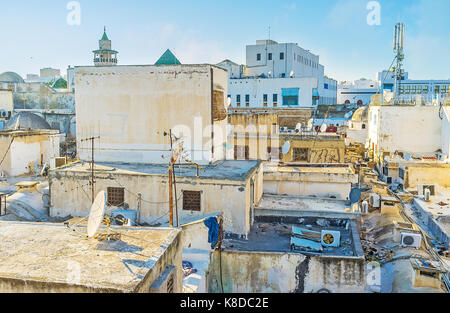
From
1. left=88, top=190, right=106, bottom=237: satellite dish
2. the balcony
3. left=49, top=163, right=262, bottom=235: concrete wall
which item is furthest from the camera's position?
the balcony

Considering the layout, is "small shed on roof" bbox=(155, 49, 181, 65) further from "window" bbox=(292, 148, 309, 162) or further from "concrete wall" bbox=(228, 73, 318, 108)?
"window" bbox=(292, 148, 309, 162)

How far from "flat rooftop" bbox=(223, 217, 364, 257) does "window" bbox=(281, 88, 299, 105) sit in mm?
25304

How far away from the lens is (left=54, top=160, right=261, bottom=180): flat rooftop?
15477mm

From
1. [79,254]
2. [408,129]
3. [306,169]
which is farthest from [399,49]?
[79,254]

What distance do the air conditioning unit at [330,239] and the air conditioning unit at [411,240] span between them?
9.42 ft

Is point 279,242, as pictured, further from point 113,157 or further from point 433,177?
point 433,177

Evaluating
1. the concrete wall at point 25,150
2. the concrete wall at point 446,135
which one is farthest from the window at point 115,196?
the concrete wall at point 446,135

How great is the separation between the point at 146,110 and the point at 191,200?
5.03 m

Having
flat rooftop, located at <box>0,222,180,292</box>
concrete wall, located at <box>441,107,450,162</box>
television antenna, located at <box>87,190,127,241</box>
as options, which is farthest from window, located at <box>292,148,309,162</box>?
television antenna, located at <box>87,190,127,241</box>

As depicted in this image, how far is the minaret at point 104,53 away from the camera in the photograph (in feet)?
173

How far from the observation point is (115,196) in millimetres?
15914

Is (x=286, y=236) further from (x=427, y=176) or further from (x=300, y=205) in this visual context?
(x=427, y=176)

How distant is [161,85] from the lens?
17641 mm
